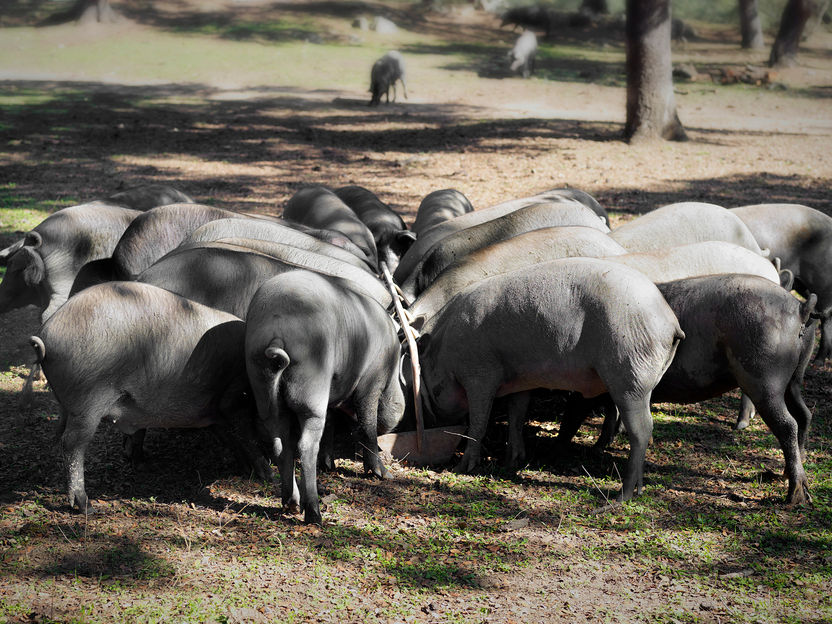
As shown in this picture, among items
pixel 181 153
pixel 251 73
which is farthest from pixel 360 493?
pixel 251 73

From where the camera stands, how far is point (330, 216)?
809 centimetres

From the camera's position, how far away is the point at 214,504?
4648mm

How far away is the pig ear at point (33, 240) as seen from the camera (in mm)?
6449

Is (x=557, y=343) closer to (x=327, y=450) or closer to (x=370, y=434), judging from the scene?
(x=370, y=434)

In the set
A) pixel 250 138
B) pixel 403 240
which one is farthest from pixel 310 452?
pixel 250 138

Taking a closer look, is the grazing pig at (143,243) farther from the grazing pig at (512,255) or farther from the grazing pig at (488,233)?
the grazing pig at (512,255)

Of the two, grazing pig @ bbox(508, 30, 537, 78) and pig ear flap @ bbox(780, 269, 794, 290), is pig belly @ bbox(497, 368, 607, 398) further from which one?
grazing pig @ bbox(508, 30, 537, 78)

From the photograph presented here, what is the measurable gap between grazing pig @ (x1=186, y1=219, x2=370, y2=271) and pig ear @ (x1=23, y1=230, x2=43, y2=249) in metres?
1.12

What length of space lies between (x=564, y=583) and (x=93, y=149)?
1296cm

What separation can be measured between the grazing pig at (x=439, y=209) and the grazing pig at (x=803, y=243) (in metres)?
2.81

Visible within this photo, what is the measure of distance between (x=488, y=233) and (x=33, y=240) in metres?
3.42

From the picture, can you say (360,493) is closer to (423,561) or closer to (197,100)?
(423,561)

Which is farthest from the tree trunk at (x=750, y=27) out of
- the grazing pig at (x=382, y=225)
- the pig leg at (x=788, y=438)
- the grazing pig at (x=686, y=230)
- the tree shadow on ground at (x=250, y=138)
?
the pig leg at (x=788, y=438)

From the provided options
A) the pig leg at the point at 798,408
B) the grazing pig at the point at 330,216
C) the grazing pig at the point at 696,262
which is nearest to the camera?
the pig leg at the point at 798,408
